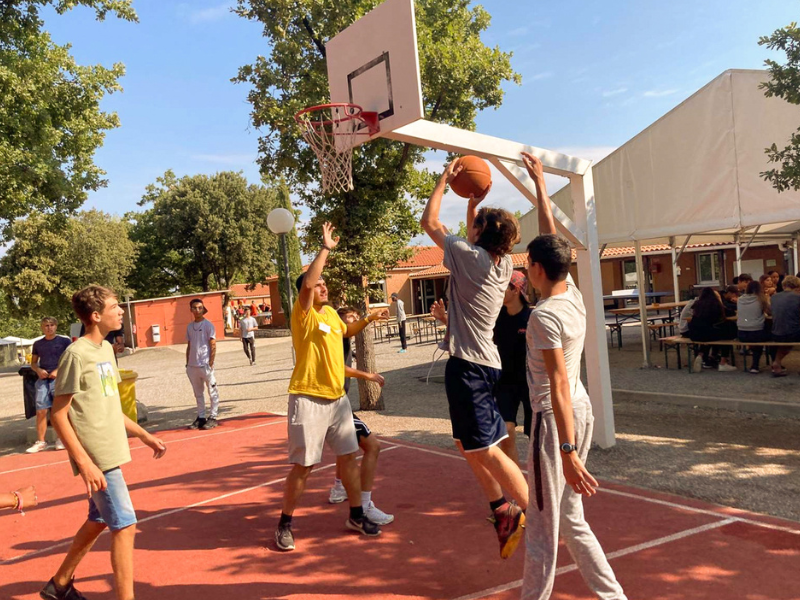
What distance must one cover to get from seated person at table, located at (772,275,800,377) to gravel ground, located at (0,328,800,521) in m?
0.59

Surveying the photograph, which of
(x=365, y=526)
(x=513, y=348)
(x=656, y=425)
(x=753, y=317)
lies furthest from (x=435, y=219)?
(x=753, y=317)

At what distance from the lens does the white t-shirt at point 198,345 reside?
391 inches

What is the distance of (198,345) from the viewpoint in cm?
993

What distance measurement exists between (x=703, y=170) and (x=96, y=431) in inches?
380

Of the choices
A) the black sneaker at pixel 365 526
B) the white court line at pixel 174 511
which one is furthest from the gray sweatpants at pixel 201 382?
the black sneaker at pixel 365 526

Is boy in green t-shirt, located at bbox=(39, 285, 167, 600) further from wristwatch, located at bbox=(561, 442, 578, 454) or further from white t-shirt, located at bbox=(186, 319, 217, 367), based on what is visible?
white t-shirt, located at bbox=(186, 319, 217, 367)

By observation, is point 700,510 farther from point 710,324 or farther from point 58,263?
point 58,263

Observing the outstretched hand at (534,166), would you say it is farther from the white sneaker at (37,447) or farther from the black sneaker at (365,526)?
the white sneaker at (37,447)

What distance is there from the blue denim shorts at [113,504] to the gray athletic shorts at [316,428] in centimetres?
113

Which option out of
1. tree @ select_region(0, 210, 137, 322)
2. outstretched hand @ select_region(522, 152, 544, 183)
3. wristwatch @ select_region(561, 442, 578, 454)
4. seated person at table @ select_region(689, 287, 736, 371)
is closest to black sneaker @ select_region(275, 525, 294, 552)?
wristwatch @ select_region(561, 442, 578, 454)

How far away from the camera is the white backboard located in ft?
19.5

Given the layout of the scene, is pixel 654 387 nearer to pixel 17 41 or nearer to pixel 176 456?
pixel 176 456

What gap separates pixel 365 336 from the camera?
421 inches

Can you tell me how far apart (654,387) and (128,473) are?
309 inches
